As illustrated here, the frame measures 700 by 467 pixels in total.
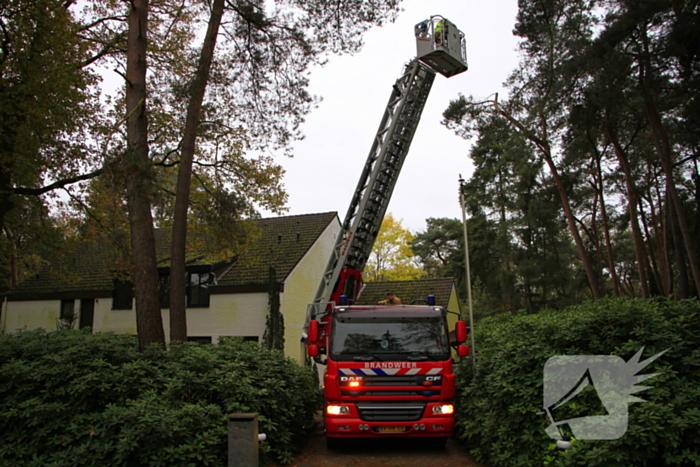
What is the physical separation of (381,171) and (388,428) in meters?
7.51

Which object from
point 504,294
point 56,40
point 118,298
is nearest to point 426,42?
point 56,40

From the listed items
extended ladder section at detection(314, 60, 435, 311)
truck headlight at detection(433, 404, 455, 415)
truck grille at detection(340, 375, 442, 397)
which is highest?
extended ladder section at detection(314, 60, 435, 311)

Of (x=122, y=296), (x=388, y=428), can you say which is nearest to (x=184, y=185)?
(x=388, y=428)

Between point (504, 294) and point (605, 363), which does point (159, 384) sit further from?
point (504, 294)

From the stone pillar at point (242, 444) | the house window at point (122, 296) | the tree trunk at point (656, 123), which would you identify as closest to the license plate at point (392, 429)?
the stone pillar at point (242, 444)

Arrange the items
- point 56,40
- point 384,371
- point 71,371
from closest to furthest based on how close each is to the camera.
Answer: point 71,371
point 384,371
point 56,40

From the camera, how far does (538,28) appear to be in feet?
67.3

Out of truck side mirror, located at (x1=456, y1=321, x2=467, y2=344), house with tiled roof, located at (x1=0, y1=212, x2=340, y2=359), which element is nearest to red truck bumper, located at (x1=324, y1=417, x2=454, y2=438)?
truck side mirror, located at (x1=456, y1=321, x2=467, y2=344)

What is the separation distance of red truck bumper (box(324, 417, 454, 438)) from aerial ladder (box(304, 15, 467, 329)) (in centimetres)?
584

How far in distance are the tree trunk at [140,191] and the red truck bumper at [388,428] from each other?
4.00 m

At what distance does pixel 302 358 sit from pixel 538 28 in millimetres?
15514

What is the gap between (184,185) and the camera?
1220 cm

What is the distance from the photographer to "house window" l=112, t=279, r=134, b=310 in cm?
2223

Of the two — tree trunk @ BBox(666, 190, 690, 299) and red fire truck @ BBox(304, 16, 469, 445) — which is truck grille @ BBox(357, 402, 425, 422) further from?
tree trunk @ BBox(666, 190, 690, 299)
